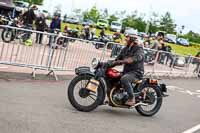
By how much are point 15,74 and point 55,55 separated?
1.95 m

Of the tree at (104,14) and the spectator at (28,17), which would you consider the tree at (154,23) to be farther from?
the spectator at (28,17)

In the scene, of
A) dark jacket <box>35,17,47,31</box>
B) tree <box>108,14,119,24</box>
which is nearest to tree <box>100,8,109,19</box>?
tree <box>108,14,119,24</box>

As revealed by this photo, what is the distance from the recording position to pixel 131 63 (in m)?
9.88

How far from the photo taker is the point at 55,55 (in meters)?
14.1

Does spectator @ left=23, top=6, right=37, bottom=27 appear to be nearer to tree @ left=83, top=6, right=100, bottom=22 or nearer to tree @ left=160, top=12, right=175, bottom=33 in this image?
tree @ left=83, top=6, right=100, bottom=22

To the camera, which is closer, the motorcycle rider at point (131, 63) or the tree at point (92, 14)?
the motorcycle rider at point (131, 63)

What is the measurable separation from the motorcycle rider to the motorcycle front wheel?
1.98ft

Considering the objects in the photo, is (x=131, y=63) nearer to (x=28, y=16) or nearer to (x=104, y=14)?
(x=28, y=16)

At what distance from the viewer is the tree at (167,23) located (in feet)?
326

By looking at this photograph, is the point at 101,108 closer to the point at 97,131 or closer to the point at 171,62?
the point at 97,131

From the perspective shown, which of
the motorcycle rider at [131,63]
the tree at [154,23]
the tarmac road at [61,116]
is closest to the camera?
the tarmac road at [61,116]

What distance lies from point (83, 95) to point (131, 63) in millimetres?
1222

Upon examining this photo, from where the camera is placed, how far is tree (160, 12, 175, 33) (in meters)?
99.2

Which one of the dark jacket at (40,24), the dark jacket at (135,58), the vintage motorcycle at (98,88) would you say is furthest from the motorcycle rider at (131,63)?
the dark jacket at (40,24)
